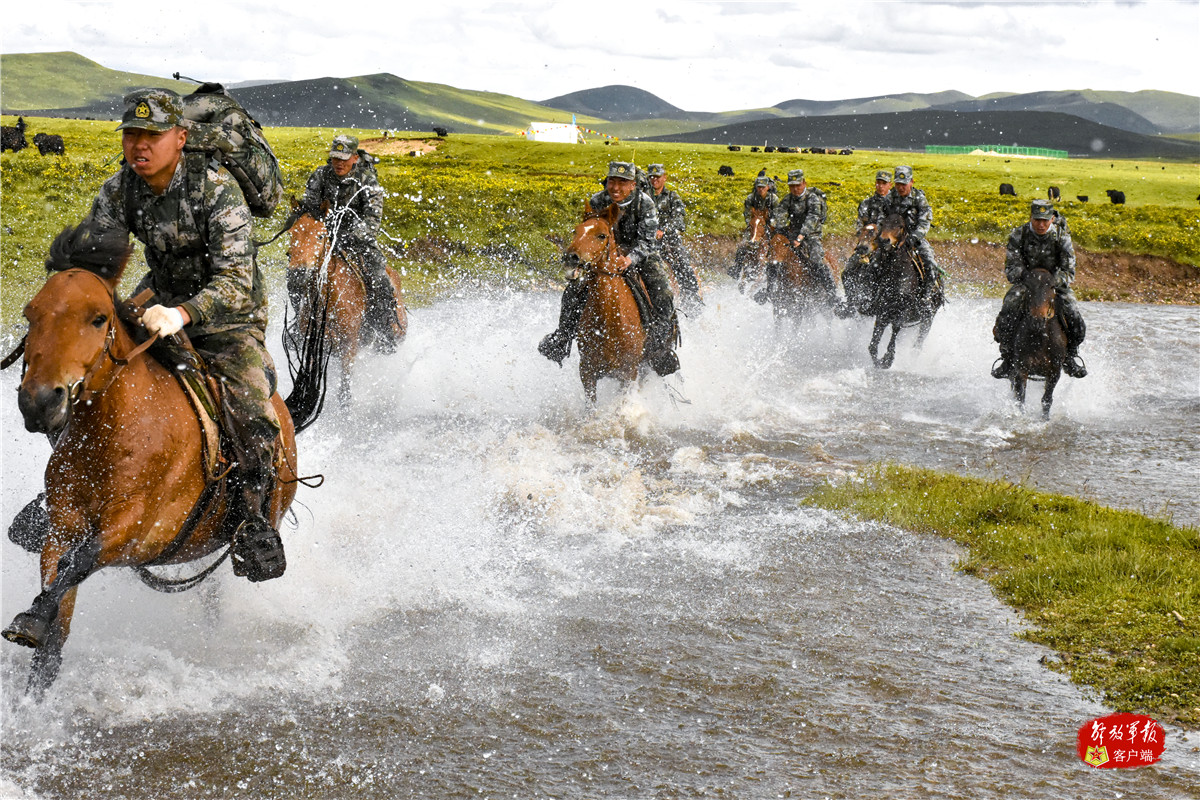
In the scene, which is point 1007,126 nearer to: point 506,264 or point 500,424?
point 506,264

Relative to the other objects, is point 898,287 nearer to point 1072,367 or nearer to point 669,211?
point 1072,367

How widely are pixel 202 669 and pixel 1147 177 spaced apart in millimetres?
50326

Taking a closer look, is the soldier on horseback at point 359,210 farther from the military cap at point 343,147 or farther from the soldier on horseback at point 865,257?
the soldier on horseback at point 865,257

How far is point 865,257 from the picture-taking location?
16828 millimetres

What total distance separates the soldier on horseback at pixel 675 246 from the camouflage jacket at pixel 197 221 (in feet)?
37.2

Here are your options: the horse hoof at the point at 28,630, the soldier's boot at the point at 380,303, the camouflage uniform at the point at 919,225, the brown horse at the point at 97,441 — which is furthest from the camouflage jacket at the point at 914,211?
the horse hoof at the point at 28,630

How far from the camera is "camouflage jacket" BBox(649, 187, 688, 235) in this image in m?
16.4

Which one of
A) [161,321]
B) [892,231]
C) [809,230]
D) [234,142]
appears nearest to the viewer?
[161,321]

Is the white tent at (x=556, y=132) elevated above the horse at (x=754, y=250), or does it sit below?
above

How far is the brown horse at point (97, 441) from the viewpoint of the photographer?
14.3 ft

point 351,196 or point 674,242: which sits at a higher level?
point 351,196

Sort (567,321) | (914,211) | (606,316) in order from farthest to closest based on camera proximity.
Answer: (914,211), (567,321), (606,316)

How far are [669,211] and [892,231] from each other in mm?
3459

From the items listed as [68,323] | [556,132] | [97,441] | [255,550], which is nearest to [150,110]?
[68,323]
